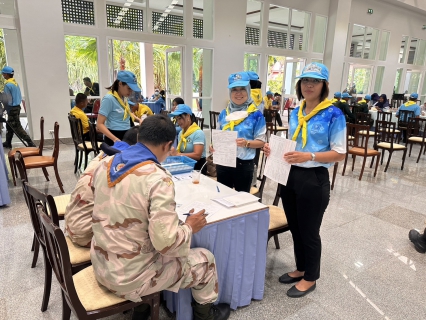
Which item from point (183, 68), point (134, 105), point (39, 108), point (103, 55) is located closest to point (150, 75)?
point (183, 68)

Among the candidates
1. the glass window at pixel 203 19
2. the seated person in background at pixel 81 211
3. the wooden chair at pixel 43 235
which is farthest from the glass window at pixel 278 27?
the wooden chair at pixel 43 235

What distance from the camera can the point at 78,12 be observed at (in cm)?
636

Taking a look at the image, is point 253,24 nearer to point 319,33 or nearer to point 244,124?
point 319,33

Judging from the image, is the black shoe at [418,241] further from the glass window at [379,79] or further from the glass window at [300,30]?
the glass window at [379,79]

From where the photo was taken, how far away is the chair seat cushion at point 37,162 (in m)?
3.50

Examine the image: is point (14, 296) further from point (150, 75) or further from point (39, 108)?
point (150, 75)

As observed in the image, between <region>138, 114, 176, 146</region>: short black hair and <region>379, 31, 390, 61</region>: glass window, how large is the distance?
1393 cm

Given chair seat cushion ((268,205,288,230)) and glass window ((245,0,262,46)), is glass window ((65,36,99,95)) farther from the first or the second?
chair seat cushion ((268,205,288,230))

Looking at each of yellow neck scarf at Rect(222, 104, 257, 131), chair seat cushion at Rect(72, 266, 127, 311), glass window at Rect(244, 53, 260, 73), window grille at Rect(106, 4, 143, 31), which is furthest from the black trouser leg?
glass window at Rect(244, 53, 260, 73)

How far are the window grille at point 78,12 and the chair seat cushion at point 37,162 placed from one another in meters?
3.98

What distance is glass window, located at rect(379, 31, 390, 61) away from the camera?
40.2ft

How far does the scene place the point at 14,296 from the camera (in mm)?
1925

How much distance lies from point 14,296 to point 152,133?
1607 mm

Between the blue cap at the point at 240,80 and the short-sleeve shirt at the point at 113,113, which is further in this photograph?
the short-sleeve shirt at the point at 113,113
